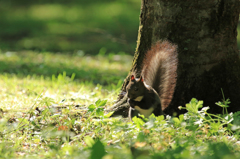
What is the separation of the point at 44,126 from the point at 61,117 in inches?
Answer: 7.0

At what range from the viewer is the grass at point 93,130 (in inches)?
82.3

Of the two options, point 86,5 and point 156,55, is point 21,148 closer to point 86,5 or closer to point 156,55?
point 156,55

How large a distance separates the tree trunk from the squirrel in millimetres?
113

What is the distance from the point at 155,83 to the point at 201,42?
0.59 metres

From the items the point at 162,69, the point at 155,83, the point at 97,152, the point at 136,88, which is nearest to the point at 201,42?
the point at 162,69

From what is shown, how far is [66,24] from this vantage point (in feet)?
36.0

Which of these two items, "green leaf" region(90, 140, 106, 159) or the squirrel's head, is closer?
"green leaf" region(90, 140, 106, 159)

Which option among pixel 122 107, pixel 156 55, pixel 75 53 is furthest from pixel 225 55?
pixel 75 53

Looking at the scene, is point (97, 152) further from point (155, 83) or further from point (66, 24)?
point (66, 24)

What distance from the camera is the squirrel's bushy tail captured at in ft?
10.4

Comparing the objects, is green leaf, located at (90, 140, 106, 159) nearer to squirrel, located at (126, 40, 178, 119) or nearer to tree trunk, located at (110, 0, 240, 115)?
squirrel, located at (126, 40, 178, 119)

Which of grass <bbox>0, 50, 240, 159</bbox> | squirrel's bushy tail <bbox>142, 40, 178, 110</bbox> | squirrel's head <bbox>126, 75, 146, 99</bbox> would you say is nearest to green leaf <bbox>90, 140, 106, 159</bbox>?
grass <bbox>0, 50, 240, 159</bbox>

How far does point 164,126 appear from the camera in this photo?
8.36ft

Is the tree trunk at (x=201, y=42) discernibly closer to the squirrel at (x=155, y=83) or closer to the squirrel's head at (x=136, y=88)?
the squirrel at (x=155, y=83)
